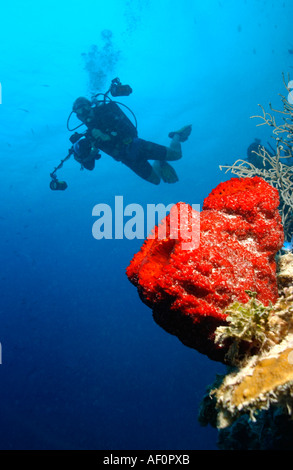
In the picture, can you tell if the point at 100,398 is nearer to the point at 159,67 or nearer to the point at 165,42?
the point at 159,67

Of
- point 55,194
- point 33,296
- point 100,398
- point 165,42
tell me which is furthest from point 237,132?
point 33,296

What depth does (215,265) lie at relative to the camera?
2.20 metres

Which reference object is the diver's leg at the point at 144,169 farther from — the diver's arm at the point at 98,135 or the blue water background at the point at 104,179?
the blue water background at the point at 104,179

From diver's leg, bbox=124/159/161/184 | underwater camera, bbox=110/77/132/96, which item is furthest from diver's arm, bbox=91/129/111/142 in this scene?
underwater camera, bbox=110/77/132/96

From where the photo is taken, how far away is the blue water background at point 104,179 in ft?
95.6

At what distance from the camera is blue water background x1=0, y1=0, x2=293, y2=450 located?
1147 inches

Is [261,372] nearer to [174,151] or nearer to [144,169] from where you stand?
[144,169]

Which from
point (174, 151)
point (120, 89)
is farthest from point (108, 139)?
point (174, 151)

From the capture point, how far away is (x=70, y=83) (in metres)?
38.1

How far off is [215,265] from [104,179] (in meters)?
62.1

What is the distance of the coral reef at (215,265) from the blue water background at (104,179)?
26.1 m

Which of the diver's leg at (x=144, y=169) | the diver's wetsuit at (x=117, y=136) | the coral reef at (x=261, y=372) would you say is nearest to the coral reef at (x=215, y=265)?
the coral reef at (x=261, y=372)
